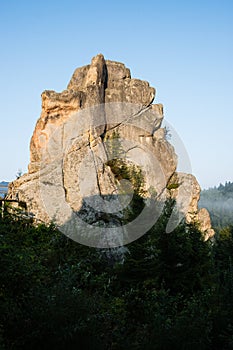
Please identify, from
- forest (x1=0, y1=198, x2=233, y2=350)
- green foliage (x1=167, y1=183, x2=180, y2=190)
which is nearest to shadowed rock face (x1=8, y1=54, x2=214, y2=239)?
green foliage (x1=167, y1=183, x2=180, y2=190)


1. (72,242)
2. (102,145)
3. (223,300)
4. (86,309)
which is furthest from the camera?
(102,145)

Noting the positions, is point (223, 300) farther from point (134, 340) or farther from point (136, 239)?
point (136, 239)

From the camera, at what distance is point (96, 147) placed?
83.7 feet

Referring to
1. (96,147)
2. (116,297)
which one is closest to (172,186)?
(96,147)

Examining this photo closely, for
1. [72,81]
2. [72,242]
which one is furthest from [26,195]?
[72,81]

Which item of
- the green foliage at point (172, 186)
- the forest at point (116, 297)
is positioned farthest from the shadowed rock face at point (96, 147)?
the forest at point (116, 297)

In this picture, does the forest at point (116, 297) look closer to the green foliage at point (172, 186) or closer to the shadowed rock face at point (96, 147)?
the shadowed rock face at point (96, 147)

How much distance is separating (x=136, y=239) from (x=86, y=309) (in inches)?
272

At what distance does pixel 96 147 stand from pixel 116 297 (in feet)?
41.7

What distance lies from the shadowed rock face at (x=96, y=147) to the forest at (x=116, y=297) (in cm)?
335

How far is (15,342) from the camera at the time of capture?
801 cm

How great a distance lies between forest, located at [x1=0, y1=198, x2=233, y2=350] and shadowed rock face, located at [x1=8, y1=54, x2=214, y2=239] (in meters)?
3.35

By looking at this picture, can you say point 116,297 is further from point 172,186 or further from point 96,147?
point 172,186

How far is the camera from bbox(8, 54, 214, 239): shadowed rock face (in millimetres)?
22297
